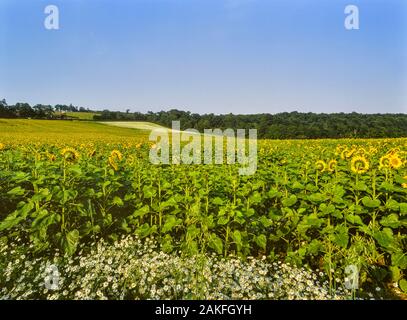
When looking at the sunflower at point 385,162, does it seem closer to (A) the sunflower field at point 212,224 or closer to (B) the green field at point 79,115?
(A) the sunflower field at point 212,224

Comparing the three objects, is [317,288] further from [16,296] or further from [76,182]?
[76,182]

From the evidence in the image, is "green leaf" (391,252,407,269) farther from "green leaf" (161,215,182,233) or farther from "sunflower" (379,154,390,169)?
"green leaf" (161,215,182,233)

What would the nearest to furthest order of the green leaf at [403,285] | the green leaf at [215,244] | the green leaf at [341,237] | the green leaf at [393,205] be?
the green leaf at [403,285], the green leaf at [341,237], the green leaf at [393,205], the green leaf at [215,244]

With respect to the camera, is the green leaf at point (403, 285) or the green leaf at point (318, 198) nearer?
the green leaf at point (403, 285)

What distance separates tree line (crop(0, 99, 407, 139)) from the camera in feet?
107

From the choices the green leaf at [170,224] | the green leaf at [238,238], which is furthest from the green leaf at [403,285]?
the green leaf at [170,224]

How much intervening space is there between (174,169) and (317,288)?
9.94 feet

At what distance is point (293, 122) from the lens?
131 feet

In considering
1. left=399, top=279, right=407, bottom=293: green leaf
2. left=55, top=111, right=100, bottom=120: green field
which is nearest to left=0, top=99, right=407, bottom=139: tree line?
left=55, top=111, right=100, bottom=120: green field

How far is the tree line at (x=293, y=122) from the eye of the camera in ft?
107

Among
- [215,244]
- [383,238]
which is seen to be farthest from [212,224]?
[383,238]

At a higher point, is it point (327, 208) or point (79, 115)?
point (79, 115)

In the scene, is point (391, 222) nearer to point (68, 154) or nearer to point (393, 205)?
point (393, 205)
